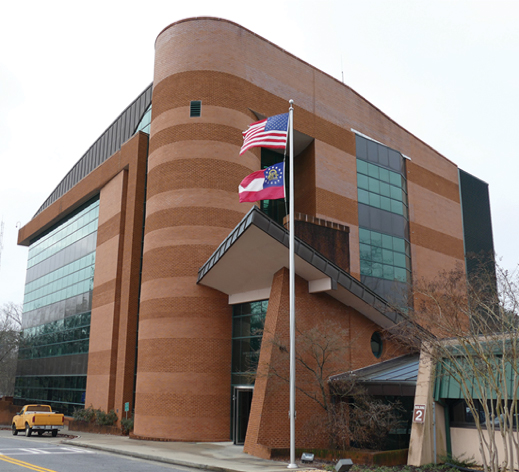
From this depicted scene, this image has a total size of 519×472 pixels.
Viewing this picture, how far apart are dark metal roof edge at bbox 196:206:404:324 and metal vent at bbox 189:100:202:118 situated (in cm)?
991

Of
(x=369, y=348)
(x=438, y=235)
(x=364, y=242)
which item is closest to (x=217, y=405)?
(x=369, y=348)

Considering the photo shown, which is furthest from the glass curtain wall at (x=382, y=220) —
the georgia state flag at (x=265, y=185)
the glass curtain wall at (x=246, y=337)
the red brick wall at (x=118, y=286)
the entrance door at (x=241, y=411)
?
the georgia state flag at (x=265, y=185)

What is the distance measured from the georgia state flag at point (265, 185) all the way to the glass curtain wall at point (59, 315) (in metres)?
25.3

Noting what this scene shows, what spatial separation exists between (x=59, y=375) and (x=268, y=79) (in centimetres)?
2941

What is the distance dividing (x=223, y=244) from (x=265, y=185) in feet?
18.7

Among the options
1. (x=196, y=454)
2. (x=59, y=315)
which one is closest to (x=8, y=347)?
(x=59, y=315)

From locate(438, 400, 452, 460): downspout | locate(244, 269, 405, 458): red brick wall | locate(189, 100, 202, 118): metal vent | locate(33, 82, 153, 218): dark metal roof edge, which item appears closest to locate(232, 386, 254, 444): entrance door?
locate(244, 269, 405, 458): red brick wall

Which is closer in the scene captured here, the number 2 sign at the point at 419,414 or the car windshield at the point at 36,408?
the number 2 sign at the point at 419,414

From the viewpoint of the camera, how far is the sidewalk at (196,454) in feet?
55.3

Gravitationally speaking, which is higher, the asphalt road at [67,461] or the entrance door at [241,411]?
the entrance door at [241,411]

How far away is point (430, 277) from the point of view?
4362 cm

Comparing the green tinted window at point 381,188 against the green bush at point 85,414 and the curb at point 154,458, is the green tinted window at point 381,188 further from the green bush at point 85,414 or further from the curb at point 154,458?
the curb at point 154,458

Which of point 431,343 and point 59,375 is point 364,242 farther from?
point 59,375

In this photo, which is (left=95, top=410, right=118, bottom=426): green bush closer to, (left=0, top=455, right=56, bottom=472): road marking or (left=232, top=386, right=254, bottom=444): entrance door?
(left=232, top=386, right=254, bottom=444): entrance door
